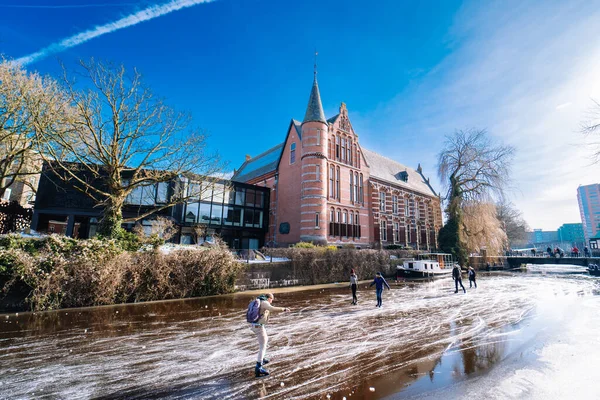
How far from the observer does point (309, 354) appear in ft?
20.5

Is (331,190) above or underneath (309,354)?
above

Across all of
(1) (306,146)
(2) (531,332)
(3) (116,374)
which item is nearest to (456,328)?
(2) (531,332)

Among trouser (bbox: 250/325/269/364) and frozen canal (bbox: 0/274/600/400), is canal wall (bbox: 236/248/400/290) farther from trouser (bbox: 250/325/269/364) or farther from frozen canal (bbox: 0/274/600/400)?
trouser (bbox: 250/325/269/364)

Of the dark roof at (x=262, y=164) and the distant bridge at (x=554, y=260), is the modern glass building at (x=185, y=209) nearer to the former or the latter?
the dark roof at (x=262, y=164)

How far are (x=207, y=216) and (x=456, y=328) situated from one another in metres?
23.9

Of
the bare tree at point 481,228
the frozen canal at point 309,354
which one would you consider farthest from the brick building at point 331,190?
the frozen canal at point 309,354

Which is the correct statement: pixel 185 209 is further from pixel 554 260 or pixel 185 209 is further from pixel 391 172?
pixel 554 260

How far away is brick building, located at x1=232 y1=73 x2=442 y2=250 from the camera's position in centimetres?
2888

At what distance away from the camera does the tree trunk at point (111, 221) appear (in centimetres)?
1444

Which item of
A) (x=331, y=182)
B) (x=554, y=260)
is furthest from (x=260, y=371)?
(x=554, y=260)

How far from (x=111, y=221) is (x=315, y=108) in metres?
22.7

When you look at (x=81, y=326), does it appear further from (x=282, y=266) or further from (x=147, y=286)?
(x=282, y=266)

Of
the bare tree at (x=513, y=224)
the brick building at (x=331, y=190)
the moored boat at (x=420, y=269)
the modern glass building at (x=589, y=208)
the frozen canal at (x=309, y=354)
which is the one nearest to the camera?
the frozen canal at (x=309, y=354)

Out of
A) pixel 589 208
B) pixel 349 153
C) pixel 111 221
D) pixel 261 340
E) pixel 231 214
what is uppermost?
pixel 589 208
